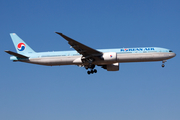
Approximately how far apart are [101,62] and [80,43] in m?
5.34

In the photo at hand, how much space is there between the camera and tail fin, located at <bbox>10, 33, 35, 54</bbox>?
53500 mm

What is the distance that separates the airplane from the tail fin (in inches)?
45.1

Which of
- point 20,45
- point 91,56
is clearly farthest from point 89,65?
point 20,45

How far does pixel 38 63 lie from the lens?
5119cm

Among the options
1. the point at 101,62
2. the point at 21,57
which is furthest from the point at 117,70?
the point at 21,57

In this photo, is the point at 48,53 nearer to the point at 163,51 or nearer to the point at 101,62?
the point at 101,62

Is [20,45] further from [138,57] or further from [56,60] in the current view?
[138,57]

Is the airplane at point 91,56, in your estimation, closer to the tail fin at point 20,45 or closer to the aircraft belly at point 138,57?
the aircraft belly at point 138,57

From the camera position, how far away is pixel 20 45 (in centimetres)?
5431

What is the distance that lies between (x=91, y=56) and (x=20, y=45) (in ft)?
44.9

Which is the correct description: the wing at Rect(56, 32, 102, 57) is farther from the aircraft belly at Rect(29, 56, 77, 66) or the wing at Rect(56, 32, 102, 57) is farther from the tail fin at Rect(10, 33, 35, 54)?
the tail fin at Rect(10, 33, 35, 54)

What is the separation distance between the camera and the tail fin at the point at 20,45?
5350 cm

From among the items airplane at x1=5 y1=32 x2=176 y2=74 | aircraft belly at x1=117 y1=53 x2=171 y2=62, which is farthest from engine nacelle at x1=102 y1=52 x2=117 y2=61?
aircraft belly at x1=117 y1=53 x2=171 y2=62

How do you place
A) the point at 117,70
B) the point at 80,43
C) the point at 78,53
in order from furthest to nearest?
1. the point at 117,70
2. the point at 78,53
3. the point at 80,43
